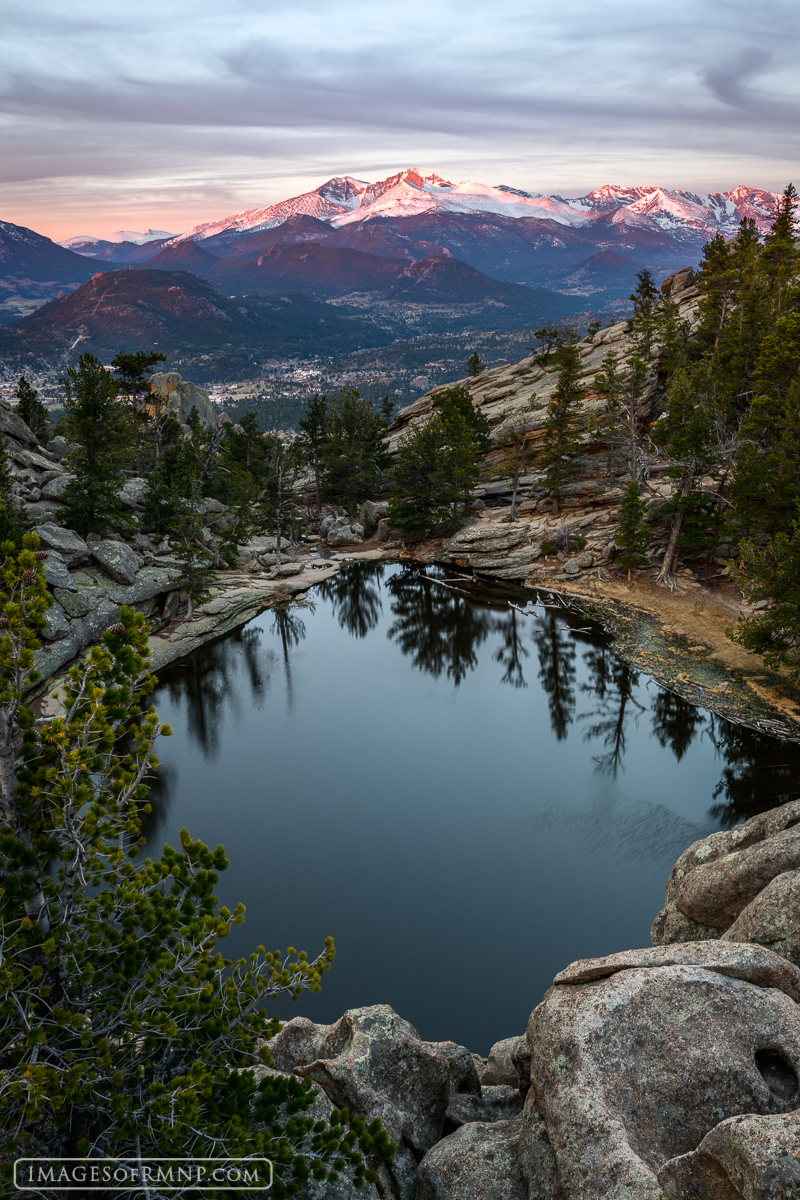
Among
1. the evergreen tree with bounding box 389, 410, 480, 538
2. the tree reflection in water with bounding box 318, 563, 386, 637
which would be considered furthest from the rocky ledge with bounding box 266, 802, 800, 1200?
the evergreen tree with bounding box 389, 410, 480, 538

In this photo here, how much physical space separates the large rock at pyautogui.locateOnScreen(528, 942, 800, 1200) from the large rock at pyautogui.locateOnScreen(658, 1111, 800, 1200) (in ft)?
2.82

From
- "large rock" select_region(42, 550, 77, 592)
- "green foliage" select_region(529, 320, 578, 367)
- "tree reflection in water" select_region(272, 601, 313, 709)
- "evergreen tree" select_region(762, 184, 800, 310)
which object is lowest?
"tree reflection in water" select_region(272, 601, 313, 709)

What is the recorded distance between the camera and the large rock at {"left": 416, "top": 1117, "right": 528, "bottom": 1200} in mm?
9266

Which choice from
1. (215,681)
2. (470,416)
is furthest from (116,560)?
(470,416)

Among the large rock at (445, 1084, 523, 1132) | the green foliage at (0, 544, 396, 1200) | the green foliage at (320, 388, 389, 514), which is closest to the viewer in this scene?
the green foliage at (0, 544, 396, 1200)

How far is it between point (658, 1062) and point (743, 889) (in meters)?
5.96

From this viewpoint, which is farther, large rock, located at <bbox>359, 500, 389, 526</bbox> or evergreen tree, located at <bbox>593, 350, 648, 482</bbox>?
large rock, located at <bbox>359, 500, 389, 526</bbox>

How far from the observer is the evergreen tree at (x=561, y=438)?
56719 mm

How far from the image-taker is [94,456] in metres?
43.4

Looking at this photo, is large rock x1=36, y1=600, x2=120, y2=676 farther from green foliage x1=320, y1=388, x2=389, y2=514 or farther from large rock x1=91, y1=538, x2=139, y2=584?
green foliage x1=320, y1=388, x2=389, y2=514

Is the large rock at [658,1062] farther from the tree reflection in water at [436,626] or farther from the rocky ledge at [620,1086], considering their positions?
the tree reflection in water at [436,626]

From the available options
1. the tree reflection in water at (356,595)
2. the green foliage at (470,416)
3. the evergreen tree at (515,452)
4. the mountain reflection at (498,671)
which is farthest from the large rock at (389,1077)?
the green foliage at (470,416)

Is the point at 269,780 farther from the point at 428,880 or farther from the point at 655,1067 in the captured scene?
the point at 655,1067

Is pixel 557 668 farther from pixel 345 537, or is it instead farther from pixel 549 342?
pixel 549 342
